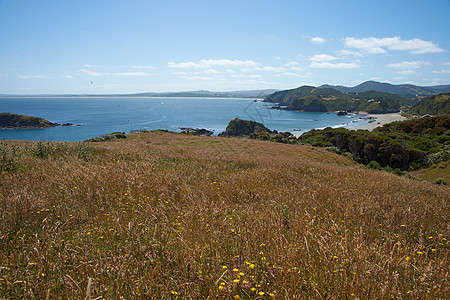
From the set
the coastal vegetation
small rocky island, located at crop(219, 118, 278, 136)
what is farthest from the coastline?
the coastal vegetation

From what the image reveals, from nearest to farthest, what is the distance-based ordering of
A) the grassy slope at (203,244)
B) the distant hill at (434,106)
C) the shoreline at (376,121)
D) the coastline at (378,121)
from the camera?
the grassy slope at (203,244)
the shoreline at (376,121)
the coastline at (378,121)
the distant hill at (434,106)

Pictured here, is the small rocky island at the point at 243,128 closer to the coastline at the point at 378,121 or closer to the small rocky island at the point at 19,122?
the coastline at the point at 378,121

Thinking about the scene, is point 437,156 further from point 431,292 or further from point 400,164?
point 431,292

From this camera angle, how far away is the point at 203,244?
3.23m

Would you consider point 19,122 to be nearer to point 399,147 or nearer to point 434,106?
point 399,147

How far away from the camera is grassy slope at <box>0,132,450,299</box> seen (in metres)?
2.36

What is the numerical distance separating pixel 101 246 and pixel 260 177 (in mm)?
5267

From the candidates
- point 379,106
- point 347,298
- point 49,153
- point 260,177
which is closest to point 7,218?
point 347,298

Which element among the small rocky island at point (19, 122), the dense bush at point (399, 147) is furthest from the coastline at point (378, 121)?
the small rocky island at point (19, 122)

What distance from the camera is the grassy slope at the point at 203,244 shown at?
7.73 ft

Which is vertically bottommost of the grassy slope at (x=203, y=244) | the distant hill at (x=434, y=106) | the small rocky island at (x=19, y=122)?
the grassy slope at (x=203, y=244)

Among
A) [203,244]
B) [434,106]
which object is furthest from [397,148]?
[434,106]

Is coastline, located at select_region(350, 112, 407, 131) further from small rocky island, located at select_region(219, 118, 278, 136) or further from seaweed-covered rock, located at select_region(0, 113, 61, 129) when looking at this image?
seaweed-covered rock, located at select_region(0, 113, 61, 129)

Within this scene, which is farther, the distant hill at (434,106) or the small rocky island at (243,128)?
the distant hill at (434,106)
